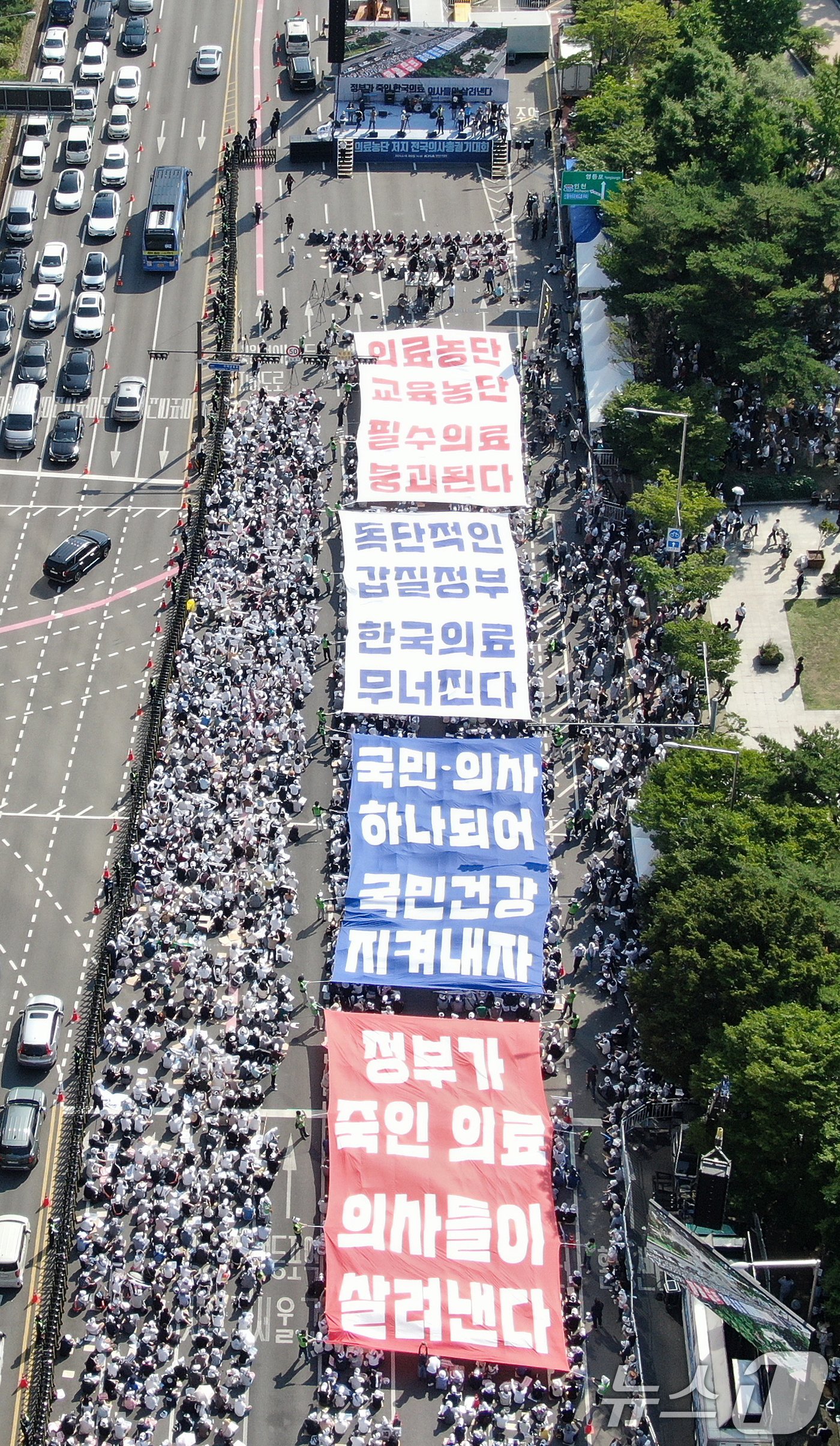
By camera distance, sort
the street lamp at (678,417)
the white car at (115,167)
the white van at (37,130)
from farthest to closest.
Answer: the white van at (37,130) → the white car at (115,167) → the street lamp at (678,417)

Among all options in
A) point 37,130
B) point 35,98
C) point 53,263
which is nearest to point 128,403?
point 53,263

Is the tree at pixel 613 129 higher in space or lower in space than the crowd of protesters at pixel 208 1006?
higher

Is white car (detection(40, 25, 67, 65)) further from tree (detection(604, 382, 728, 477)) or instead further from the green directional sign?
tree (detection(604, 382, 728, 477))

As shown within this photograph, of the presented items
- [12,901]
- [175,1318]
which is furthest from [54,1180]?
[12,901]

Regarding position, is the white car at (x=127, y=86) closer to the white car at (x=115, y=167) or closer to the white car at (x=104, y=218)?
the white car at (x=115, y=167)

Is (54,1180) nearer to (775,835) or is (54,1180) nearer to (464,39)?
(775,835)

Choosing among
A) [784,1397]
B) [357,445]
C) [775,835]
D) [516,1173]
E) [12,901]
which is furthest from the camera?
[357,445]

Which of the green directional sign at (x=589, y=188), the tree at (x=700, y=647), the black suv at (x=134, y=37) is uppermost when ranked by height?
the black suv at (x=134, y=37)

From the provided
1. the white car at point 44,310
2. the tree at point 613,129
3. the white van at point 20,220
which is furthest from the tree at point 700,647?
the white van at point 20,220
